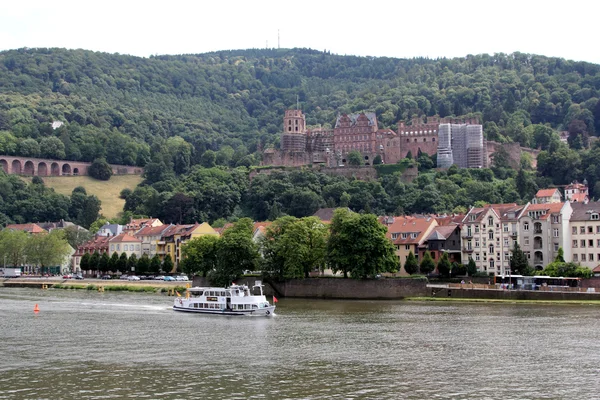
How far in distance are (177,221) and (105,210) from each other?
34.6 meters

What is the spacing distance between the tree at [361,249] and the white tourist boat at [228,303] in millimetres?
13928

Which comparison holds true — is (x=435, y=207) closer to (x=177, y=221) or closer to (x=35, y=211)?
(x=177, y=221)

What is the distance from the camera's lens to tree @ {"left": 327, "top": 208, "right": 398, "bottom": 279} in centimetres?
8962

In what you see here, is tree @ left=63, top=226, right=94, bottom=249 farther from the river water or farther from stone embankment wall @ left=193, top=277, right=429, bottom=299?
the river water

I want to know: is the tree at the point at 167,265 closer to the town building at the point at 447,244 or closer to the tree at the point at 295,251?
the tree at the point at 295,251

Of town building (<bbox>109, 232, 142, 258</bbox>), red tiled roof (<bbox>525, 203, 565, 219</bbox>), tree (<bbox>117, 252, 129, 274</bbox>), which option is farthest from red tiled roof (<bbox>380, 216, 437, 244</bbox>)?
town building (<bbox>109, 232, 142, 258</bbox>)

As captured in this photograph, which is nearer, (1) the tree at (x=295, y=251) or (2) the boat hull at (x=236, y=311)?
(2) the boat hull at (x=236, y=311)

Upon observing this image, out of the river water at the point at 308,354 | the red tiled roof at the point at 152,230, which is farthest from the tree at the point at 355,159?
the river water at the point at 308,354

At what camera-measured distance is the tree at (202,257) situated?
340 ft

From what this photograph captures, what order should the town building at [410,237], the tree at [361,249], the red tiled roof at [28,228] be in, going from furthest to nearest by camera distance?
the red tiled roof at [28,228] < the town building at [410,237] < the tree at [361,249]

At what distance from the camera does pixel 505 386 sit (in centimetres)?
3981

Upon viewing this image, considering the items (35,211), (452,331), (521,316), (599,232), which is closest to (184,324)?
(452,331)

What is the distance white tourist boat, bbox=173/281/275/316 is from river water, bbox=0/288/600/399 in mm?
1474

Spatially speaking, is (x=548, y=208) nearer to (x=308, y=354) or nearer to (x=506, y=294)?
(x=506, y=294)
